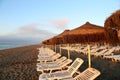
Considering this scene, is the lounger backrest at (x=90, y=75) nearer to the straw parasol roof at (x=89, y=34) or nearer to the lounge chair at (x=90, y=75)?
the lounge chair at (x=90, y=75)

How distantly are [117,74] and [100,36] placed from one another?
10.6 feet

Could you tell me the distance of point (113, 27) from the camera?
305cm

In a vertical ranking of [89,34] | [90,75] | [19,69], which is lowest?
[19,69]

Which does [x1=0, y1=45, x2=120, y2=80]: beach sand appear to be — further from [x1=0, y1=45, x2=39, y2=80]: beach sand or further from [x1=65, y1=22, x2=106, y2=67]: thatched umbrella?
[x1=65, y1=22, x2=106, y2=67]: thatched umbrella

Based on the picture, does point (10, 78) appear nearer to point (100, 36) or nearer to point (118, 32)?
point (100, 36)

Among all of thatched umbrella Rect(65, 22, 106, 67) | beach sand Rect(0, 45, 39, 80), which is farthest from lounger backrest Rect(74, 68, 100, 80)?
beach sand Rect(0, 45, 39, 80)

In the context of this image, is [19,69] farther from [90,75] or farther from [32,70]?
[90,75]

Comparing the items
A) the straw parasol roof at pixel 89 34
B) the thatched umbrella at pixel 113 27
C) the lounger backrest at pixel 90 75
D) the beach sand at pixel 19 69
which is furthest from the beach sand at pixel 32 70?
the thatched umbrella at pixel 113 27

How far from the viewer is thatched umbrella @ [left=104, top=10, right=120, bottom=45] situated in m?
2.89

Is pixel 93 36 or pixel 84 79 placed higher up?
pixel 93 36

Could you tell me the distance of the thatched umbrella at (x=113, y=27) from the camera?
2.89 meters

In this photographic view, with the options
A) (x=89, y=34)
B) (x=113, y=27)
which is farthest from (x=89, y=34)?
(x=113, y=27)

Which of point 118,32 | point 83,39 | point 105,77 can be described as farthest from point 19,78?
point 118,32

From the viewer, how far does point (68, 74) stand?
6012 mm
